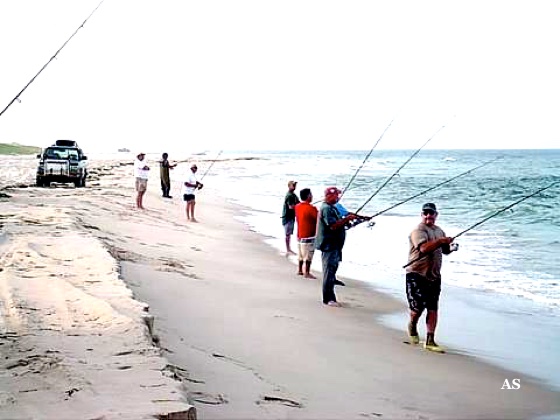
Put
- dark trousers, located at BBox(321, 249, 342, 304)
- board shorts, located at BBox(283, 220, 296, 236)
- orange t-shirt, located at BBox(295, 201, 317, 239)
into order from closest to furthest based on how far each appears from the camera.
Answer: dark trousers, located at BBox(321, 249, 342, 304), orange t-shirt, located at BBox(295, 201, 317, 239), board shorts, located at BBox(283, 220, 296, 236)

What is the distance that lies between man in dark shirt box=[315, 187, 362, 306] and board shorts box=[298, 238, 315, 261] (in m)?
1.67

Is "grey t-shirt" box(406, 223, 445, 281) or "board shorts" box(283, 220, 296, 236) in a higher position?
Answer: "grey t-shirt" box(406, 223, 445, 281)

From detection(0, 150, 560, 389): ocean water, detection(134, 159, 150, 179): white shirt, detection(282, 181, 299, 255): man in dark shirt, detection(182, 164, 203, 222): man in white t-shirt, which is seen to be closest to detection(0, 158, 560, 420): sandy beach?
detection(0, 150, 560, 389): ocean water

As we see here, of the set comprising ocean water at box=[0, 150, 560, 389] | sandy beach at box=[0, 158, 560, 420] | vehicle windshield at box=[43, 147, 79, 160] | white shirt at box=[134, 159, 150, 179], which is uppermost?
vehicle windshield at box=[43, 147, 79, 160]

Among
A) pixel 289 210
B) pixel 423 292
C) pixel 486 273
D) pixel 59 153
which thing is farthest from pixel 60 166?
pixel 423 292

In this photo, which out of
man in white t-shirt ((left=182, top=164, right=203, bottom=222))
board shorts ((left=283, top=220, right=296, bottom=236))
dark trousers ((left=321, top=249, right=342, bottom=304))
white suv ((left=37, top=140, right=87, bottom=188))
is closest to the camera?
dark trousers ((left=321, top=249, right=342, bottom=304))

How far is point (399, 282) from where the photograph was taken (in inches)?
440

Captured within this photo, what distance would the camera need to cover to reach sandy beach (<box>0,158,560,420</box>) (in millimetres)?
4117

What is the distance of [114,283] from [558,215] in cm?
1892

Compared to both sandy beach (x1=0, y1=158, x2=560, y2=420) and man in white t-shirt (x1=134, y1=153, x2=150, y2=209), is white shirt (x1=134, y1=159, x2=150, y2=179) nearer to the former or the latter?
man in white t-shirt (x1=134, y1=153, x2=150, y2=209)

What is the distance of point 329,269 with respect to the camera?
28.7ft

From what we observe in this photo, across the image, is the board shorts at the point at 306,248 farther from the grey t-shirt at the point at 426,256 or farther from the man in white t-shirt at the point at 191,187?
the man in white t-shirt at the point at 191,187

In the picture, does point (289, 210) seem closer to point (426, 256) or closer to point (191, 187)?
point (191, 187)

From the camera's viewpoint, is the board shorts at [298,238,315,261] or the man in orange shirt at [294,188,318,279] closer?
the man in orange shirt at [294,188,318,279]
